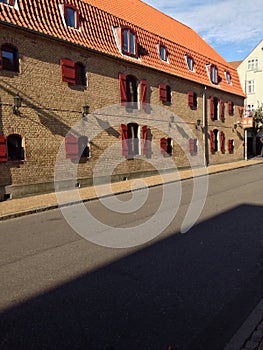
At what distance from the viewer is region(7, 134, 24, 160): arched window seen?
12.6 m

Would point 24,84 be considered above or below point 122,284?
above

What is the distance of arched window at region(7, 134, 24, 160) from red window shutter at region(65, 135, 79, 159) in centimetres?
212

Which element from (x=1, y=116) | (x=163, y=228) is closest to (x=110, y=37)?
(x=1, y=116)

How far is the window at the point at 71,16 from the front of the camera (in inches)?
570

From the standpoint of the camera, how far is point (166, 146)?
794 inches

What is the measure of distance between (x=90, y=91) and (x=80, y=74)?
913mm

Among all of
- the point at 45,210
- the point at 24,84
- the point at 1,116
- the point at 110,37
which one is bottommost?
the point at 45,210

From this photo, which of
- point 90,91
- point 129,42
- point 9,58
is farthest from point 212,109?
point 9,58

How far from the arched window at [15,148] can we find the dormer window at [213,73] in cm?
1758

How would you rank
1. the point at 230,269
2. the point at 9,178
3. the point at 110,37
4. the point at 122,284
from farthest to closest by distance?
the point at 110,37 → the point at 9,178 → the point at 230,269 → the point at 122,284

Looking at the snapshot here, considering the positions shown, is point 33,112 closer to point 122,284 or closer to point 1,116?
point 1,116

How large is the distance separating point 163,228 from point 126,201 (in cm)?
427

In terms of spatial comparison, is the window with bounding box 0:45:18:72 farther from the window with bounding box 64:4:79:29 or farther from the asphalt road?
the asphalt road

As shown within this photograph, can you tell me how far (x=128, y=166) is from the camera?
1762 centimetres
